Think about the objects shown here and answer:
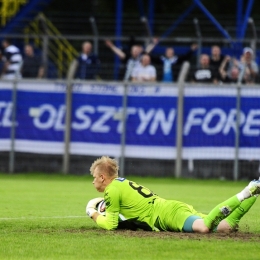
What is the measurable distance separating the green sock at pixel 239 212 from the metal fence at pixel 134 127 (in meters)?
11.2

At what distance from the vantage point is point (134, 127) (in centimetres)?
2283

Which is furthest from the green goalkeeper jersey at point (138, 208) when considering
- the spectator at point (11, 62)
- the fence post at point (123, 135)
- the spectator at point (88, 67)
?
the spectator at point (11, 62)

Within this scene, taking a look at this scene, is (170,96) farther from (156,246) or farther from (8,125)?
(156,246)

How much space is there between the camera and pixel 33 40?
30.1 m

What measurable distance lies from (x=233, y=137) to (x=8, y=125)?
5.84 metres

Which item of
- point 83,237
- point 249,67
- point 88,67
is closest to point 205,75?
point 249,67

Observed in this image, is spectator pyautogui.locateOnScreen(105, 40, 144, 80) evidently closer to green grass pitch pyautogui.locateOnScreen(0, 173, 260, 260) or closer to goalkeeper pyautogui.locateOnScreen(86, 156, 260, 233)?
green grass pitch pyautogui.locateOnScreen(0, 173, 260, 260)

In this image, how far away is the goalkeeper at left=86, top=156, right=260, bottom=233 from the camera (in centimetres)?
1068

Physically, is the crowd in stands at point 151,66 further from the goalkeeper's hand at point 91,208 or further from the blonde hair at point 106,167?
the blonde hair at point 106,167

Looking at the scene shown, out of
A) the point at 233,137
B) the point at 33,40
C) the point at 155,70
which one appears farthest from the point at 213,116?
the point at 33,40

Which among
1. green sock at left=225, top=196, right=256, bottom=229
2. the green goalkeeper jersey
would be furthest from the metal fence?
the green goalkeeper jersey

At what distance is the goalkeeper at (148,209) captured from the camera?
10.7m

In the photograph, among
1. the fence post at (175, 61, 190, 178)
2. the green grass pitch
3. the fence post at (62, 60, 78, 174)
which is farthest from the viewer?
the fence post at (62, 60, 78, 174)

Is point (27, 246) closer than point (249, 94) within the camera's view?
Yes
